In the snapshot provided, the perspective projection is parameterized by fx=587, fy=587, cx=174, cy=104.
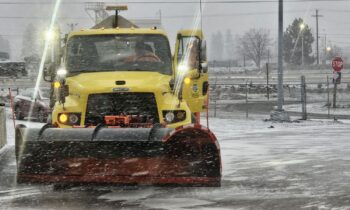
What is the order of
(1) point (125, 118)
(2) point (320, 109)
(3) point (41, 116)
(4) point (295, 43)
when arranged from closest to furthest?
(1) point (125, 118), (3) point (41, 116), (2) point (320, 109), (4) point (295, 43)

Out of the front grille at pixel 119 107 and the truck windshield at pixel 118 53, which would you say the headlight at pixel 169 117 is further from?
the truck windshield at pixel 118 53

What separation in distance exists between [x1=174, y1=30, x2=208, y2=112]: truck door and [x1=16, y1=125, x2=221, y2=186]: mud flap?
2848 millimetres

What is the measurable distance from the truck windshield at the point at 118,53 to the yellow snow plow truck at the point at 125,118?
0.02 m

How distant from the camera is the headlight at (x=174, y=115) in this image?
8.90 meters

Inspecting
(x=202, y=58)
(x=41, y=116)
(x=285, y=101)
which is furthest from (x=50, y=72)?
(x=285, y=101)

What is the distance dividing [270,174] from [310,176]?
2.23 feet

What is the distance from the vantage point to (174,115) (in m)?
8.95

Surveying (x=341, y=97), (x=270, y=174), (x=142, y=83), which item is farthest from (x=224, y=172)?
(x=341, y=97)

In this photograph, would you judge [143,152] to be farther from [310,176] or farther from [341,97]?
[341,97]

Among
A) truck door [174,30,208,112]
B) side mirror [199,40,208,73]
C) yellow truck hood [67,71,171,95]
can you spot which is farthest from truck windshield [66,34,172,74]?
side mirror [199,40,208,73]

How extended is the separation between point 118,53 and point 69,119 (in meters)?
1.77

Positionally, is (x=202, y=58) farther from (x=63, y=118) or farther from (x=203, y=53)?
(x=63, y=118)

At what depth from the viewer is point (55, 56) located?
10.6 m

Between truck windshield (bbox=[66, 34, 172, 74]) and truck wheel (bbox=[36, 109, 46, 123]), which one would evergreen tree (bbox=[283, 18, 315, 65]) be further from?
truck windshield (bbox=[66, 34, 172, 74])
